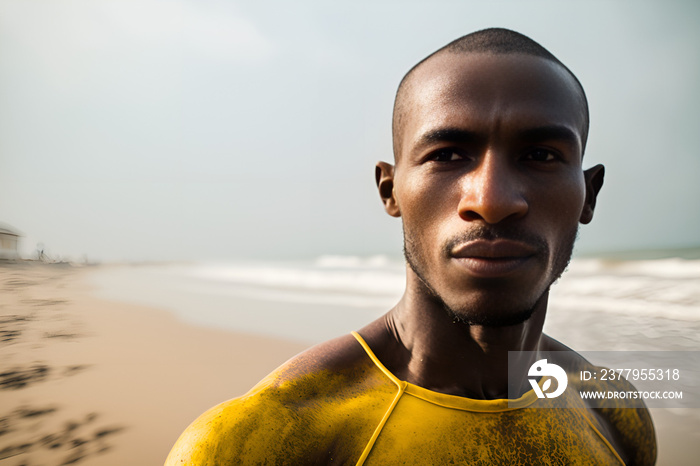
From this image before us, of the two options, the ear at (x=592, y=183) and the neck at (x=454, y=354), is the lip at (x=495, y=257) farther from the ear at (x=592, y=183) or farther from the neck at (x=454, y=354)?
the ear at (x=592, y=183)

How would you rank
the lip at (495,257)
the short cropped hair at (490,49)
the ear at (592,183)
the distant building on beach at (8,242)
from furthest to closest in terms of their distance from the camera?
the distant building on beach at (8,242) < the ear at (592,183) < the short cropped hair at (490,49) < the lip at (495,257)

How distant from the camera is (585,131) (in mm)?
1559

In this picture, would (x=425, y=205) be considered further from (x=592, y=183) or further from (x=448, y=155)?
(x=592, y=183)

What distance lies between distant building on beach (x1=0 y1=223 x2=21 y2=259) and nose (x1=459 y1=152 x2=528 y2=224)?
81.9 ft

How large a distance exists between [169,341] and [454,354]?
8.06 metres

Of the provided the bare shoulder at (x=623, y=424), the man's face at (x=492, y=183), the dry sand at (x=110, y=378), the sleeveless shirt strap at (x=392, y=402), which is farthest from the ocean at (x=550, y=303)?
the man's face at (x=492, y=183)

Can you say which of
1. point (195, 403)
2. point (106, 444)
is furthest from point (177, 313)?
point (106, 444)

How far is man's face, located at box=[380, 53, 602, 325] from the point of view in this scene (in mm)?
1213

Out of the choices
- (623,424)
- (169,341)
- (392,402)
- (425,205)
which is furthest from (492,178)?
(169,341)

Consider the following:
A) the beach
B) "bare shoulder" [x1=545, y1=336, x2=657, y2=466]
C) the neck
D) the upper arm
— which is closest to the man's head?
the neck

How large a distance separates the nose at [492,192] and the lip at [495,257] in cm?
7

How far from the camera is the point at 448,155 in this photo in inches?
53.4

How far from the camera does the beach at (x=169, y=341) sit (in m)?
4.60

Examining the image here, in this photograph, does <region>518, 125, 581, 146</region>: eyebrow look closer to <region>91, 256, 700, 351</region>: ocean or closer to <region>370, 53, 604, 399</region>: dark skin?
<region>370, 53, 604, 399</region>: dark skin
